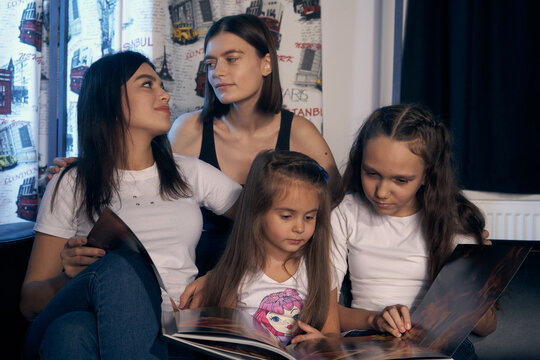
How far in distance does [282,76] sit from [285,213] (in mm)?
1477

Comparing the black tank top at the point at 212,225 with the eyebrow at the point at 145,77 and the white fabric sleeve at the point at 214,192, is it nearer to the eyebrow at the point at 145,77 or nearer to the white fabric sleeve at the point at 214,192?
the white fabric sleeve at the point at 214,192

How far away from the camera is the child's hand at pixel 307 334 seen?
1.06m

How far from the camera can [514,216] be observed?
2.37 metres

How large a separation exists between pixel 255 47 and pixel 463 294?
108 cm

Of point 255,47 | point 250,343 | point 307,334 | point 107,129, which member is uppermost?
point 255,47

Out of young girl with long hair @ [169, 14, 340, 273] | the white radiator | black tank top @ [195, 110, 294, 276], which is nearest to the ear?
young girl with long hair @ [169, 14, 340, 273]

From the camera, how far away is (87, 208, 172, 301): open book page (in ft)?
3.06

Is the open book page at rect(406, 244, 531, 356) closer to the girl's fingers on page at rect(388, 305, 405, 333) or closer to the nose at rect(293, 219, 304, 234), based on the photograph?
the girl's fingers on page at rect(388, 305, 405, 333)

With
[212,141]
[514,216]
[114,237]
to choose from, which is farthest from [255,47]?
[514,216]

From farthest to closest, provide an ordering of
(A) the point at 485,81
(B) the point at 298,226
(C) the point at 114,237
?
(A) the point at 485,81, (B) the point at 298,226, (C) the point at 114,237

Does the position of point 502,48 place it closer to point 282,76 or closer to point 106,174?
point 282,76

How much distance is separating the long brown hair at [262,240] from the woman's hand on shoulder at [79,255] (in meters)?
0.28

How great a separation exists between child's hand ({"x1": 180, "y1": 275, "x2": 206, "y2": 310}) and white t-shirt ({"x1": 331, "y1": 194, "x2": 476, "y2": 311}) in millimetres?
353

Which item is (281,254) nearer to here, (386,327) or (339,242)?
(339,242)
